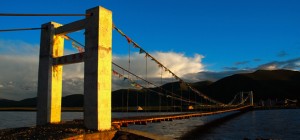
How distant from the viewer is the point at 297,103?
643 feet

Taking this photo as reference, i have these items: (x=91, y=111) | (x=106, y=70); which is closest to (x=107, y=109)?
(x=91, y=111)

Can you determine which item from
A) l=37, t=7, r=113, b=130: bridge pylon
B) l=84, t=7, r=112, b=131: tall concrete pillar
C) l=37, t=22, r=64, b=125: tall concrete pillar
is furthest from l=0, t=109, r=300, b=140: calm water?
l=84, t=7, r=112, b=131: tall concrete pillar

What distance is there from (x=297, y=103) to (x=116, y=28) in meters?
198

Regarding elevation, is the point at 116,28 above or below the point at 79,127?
above

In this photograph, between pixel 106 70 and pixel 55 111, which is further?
pixel 55 111

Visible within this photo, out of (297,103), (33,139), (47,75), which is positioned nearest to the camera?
(33,139)

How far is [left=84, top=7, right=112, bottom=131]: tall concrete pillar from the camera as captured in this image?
854 inches

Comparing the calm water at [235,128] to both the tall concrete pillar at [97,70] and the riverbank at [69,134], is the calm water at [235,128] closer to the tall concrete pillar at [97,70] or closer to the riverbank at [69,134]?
the riverbank at [69,134]

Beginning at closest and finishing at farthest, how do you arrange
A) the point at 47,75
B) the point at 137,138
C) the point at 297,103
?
the point at 137,138, the point at 47,75, the point at 297,103

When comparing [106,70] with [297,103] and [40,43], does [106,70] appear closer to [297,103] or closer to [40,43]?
[40,43]

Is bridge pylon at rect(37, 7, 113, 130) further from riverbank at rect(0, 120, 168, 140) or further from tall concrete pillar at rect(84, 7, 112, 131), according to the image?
riverbank at rect(0, 120, 168, 140)

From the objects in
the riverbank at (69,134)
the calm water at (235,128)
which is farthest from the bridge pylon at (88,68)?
the calm water at (235,128)

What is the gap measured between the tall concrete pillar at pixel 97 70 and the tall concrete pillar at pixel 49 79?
3.91 meters

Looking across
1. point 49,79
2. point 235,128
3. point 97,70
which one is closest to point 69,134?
point 97,70
